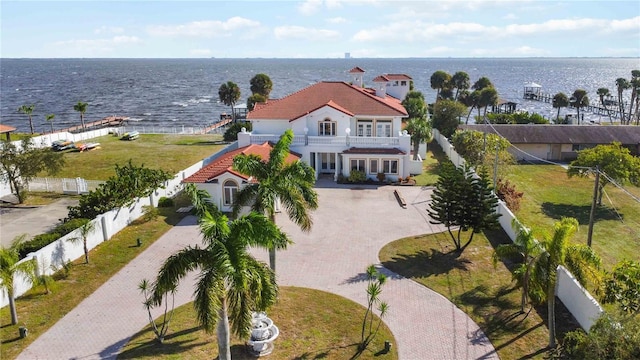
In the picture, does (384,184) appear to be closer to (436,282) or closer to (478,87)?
(436,282)

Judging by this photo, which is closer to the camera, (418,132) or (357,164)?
(357,164)

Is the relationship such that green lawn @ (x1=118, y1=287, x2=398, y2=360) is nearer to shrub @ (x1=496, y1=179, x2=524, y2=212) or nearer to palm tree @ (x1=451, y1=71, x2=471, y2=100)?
shrub @ (x1=496, y1=179, x2=524, y2=212)

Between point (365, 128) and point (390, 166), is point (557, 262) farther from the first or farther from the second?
point (365, 128)

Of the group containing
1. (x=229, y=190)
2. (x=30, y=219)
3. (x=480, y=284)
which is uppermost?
(x=229, y=190)

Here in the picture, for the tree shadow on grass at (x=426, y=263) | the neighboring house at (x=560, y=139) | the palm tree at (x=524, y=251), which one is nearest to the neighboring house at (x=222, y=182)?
the tree shadow on grass at (x=426, y=263)

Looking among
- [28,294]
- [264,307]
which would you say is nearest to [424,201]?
[264,307]

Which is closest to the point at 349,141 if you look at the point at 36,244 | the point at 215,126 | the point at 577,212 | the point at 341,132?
the point at 341,132

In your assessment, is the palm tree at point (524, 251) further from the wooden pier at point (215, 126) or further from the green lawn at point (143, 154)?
the wooden pier at point (215, 126)
